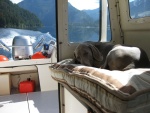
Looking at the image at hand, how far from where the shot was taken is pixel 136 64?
151 centimetres

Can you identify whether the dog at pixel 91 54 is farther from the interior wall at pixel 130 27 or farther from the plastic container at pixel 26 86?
the plastic container at pixel 26 86

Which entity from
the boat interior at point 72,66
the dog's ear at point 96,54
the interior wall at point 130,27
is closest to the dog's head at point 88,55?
the dog's ear at point 96,54

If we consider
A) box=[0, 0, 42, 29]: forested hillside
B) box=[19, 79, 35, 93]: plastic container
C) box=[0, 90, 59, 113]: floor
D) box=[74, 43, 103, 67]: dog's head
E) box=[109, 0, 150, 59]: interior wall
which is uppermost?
box=[0, 0, 42, 29]: forested hillside

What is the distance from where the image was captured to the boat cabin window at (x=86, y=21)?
216cm

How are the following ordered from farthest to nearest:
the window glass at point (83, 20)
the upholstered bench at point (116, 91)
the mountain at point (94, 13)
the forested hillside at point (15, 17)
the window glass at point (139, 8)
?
the forested hillside at point (15, 17) → the mountain at point (94, 13) → the window glass at point (83, 20) → the window glass at point (139, 8) → the upholstered bench at point (116, 91)

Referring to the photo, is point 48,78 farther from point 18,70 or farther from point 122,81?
point 122,81

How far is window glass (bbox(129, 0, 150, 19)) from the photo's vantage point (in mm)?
1835

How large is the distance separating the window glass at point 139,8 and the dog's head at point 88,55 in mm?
597

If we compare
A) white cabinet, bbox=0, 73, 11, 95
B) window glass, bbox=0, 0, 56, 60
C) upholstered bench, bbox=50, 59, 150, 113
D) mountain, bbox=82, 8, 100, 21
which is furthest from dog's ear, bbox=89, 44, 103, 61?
white cabinet, bbox=0, 73, 11, 95

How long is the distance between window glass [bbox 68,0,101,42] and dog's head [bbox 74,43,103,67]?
34 centimetres

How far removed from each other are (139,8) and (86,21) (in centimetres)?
63

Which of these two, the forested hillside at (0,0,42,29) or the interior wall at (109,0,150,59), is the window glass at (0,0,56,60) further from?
the interior wall at (109,0,150,59)

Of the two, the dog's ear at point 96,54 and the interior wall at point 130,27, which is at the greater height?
the interior wall at point 130,27

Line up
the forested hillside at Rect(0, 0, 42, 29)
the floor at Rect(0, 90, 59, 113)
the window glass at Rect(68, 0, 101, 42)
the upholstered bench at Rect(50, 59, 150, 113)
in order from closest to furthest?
the upholstered bench at Rect(50, 59, 150, 113), the window glass at Rect(68, 0, 101, 42), the floor at Rect(0, 90, 59, 113), the forested hillside at Rect(0, 0, 42, 29)
